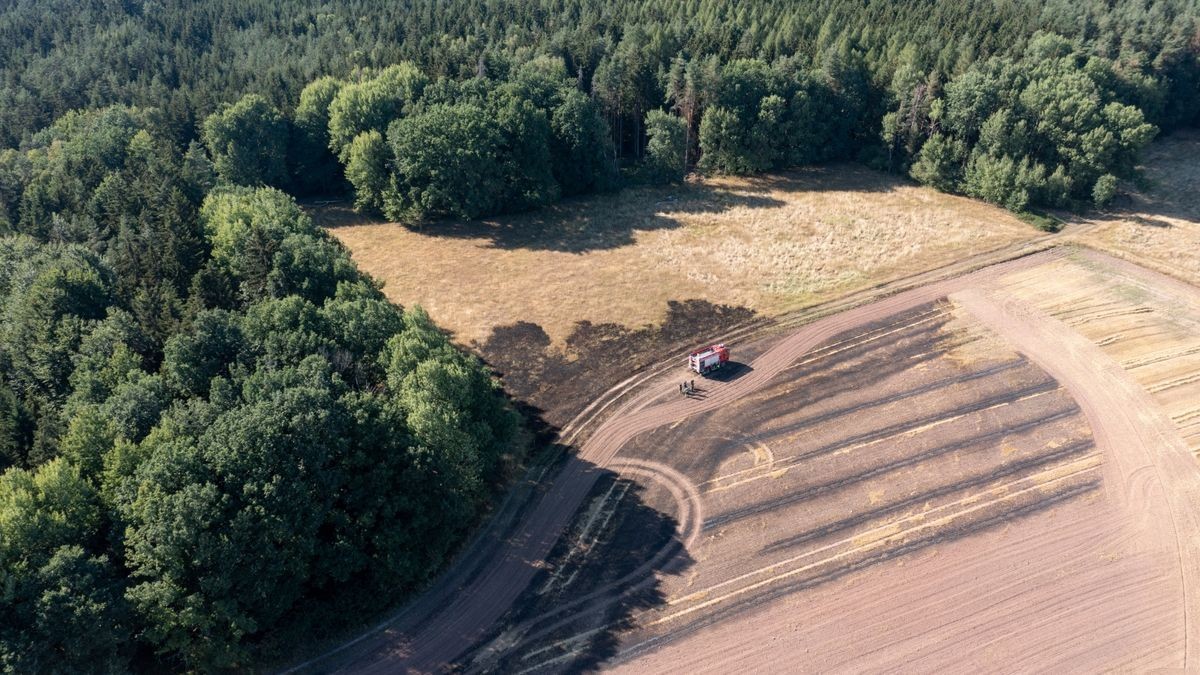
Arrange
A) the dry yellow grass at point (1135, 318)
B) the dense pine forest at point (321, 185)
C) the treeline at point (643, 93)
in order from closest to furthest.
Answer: the dense pine forest at point (321, 185), the dry yellow grass at point (1135, 318), the treeline at point (643, 93)

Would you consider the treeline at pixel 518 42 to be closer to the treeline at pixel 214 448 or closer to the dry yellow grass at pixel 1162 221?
the dry yellow grass at pixel 1162 221

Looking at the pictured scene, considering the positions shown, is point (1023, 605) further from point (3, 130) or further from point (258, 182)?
point (3, 130)

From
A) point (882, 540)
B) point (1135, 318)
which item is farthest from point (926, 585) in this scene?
point (1135, 318)

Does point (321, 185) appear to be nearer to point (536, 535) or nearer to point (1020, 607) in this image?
point (536, 535)

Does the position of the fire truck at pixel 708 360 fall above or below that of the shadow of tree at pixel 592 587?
above

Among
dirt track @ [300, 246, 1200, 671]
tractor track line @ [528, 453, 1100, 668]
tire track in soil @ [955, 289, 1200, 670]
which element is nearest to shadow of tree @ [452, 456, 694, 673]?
tractor track line @ [528, 453, 1100, 668]

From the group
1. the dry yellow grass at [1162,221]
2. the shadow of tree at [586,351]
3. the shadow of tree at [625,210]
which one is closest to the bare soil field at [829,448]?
the shadow of tree at [586,351]

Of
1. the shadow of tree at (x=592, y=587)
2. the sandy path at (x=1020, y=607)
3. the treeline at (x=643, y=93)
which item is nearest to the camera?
the sandy path at (x=1020, y=607)
